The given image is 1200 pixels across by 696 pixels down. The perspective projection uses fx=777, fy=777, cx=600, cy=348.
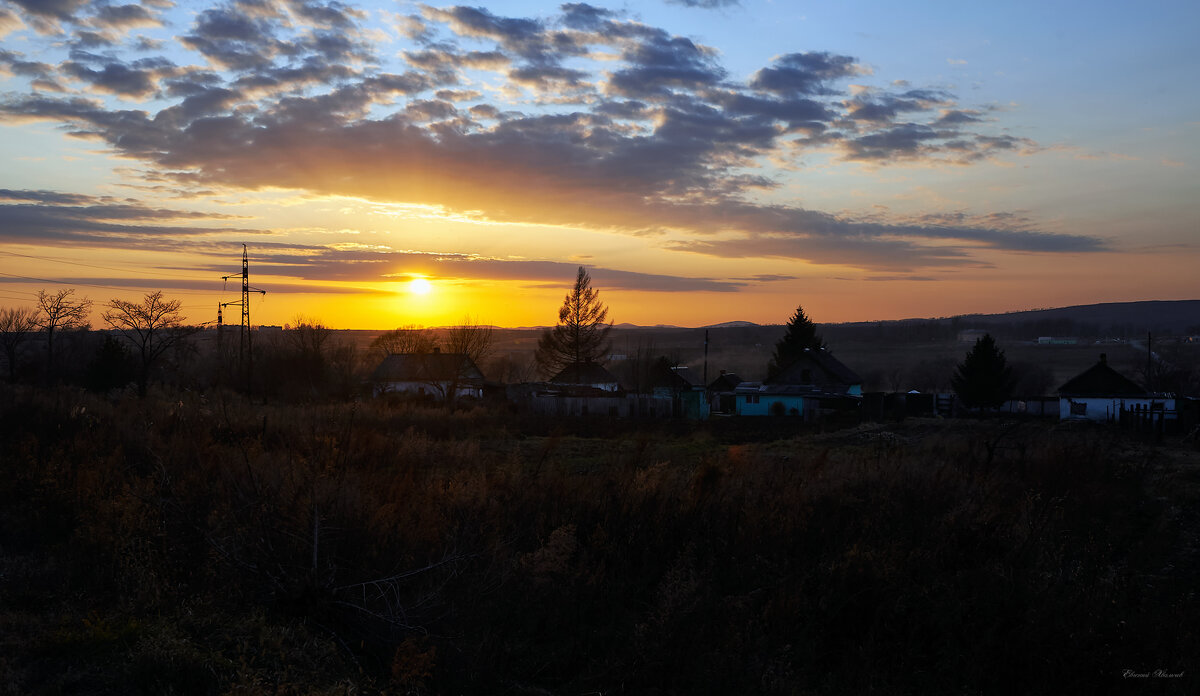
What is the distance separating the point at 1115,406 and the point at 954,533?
43.7m

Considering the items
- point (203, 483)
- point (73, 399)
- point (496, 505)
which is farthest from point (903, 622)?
point (73, 399)

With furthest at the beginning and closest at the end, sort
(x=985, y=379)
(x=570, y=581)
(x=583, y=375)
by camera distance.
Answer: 1. (x=583, y=375)
2. (x=985, y=379)
3. (x=570, y=581)

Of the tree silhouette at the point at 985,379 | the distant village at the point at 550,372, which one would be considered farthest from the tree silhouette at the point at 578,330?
the tree silhouette at the point at 985,379

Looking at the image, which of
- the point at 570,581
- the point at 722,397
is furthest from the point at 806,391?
the point at 570,581

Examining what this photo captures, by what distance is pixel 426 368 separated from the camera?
167ft

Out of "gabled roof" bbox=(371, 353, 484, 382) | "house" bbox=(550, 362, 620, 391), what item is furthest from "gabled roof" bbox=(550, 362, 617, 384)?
"gabled roof" bbox=(371, 353, 484, 382)

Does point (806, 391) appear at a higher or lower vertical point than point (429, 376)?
lower

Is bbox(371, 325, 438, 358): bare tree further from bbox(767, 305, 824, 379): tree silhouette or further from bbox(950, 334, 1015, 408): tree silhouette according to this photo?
bbox(950, 334, 1015, 408): tree silhouette

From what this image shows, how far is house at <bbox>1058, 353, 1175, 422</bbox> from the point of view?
44.5 metres

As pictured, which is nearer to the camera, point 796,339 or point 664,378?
point 664,378

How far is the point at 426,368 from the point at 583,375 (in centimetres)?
1248

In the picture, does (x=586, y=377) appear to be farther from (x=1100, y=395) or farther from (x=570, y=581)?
(x=570, y=581)

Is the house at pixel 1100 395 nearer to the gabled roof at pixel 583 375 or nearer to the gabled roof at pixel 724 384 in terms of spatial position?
the gabled roof at pixel 724 384

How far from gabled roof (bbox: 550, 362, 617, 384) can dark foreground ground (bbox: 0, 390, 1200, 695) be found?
151ft
